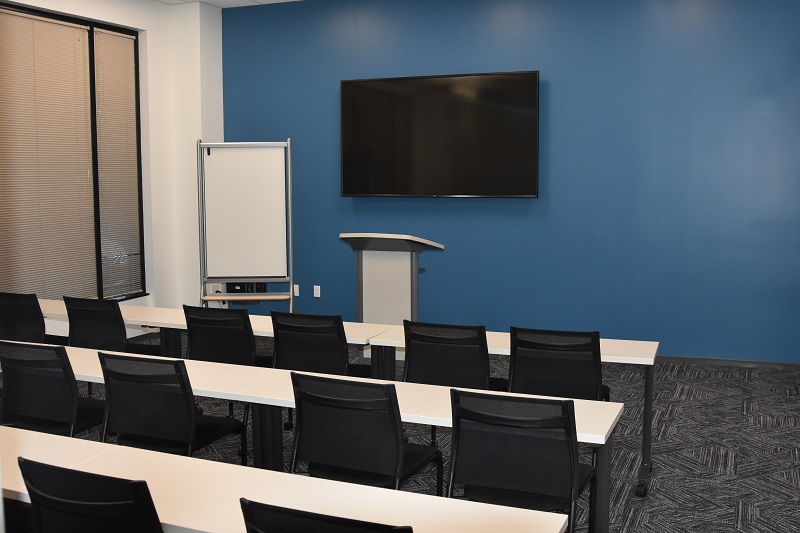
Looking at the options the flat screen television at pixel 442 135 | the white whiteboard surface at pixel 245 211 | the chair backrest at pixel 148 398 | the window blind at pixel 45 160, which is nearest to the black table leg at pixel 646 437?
the chair backrest at pixel 148 398

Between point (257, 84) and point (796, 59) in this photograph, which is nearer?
point (796, 59)

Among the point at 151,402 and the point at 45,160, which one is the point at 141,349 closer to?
the point at 151,402

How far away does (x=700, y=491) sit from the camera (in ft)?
14.0

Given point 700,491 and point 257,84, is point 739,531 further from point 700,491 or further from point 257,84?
point 257,84

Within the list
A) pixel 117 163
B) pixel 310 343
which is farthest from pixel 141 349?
pixel 117 163

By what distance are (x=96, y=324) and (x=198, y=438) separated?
5.80ft

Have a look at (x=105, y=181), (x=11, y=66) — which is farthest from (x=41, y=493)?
(x=105, y=181)

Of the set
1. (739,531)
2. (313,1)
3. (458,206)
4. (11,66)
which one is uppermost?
(313,1)

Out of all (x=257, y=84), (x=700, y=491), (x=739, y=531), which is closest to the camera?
(x=739, y=531)

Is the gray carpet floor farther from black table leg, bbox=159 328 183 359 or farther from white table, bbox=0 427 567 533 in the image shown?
white table, bbox=0 427 567 533

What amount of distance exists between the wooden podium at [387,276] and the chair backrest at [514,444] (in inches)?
119

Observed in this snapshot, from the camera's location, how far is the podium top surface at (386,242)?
5.95 metres

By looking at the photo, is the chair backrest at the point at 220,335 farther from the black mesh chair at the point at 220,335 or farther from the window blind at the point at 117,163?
the window blind at the point at 117,163

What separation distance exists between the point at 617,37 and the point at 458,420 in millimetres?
5162
